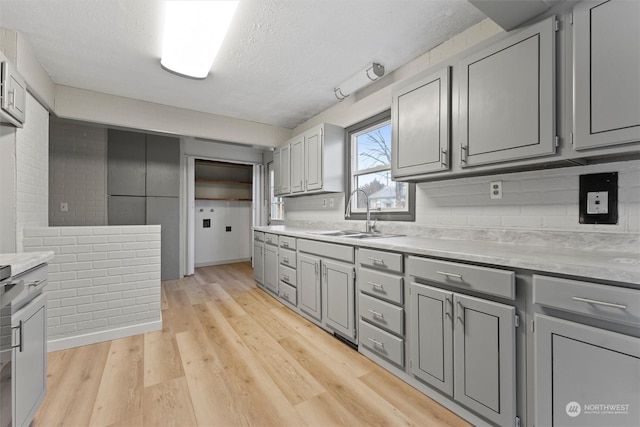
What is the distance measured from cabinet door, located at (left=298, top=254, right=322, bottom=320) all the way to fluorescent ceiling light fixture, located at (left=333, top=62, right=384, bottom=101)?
70.1 inches

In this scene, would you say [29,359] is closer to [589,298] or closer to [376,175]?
[589,298]

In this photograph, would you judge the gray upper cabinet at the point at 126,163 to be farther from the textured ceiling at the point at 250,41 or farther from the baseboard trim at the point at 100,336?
the baseboard trim at the point at 100,336

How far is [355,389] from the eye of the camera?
1.72 meters

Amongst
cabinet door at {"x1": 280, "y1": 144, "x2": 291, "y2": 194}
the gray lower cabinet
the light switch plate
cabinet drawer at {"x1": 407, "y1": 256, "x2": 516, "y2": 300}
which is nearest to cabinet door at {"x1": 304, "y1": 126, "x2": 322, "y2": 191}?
cabinet door at {"x1": 280, "y1": 144, "x2": 291, "y2": 194}

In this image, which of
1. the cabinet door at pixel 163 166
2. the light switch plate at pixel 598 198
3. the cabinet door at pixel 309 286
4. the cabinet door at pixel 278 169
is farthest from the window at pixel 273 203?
the light switch plate at pixel 598 198

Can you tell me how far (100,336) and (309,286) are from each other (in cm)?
187

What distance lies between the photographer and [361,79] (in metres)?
2.68

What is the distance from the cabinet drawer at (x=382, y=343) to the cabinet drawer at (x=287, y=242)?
118cm

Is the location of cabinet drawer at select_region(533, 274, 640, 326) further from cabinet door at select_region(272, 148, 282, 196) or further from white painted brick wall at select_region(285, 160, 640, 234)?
cabinet door at select_region(272, 148, 282, 196)

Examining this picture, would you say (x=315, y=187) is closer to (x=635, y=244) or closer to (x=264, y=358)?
(x=264, y=358)

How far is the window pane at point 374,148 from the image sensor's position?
9.52 feet

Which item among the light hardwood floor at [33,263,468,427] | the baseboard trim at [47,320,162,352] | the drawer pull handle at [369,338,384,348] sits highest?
the drawer pull handle at [369,338,384,348]

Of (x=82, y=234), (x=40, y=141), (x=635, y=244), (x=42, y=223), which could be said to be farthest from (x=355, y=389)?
(x=40, y=141)

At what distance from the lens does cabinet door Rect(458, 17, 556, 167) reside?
1.42m
